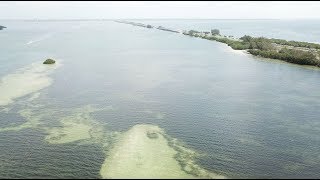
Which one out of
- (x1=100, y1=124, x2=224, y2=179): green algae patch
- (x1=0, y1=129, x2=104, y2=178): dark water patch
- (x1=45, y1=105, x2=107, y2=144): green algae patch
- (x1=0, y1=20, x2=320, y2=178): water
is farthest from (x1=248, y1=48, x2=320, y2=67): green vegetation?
(x1=0, y1=129, x2=104, y2=178): dark water patch

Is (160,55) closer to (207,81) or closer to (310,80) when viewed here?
(207,81)

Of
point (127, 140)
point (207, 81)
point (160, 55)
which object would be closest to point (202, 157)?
point (127, 140)

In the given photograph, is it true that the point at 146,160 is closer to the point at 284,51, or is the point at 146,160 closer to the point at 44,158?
the point at 44,158

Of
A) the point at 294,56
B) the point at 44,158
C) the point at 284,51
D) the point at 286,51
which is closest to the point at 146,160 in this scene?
the point at 44,158

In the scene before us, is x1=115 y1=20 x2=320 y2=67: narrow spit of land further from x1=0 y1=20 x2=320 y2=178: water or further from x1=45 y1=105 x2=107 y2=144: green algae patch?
x1=45 y1=105 x2=107 y2=144: green algae patch

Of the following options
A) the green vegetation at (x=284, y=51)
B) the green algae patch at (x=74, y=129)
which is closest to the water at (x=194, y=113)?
the green algae patch at (x=74, y=129)

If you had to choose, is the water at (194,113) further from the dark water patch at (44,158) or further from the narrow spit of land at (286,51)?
the narrow spit of land at (286,51)
